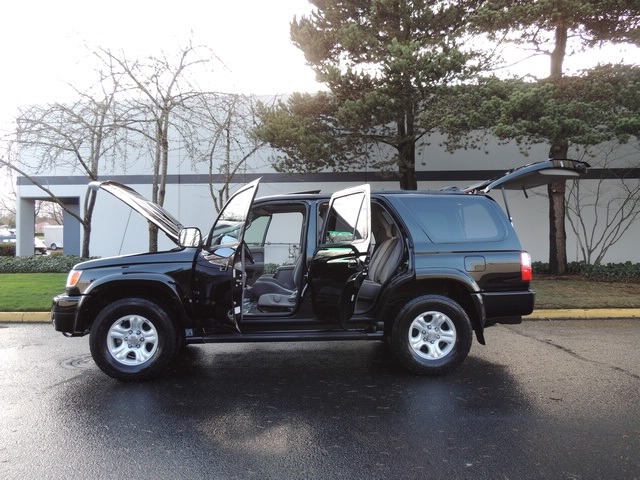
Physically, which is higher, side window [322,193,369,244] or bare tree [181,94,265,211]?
bare tree [181,94,265,211]

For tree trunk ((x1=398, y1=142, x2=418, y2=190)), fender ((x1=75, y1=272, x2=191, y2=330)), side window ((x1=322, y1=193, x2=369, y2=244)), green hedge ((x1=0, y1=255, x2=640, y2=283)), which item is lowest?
green hedge ((x1=0, y1=255, x2=640, y2=283))

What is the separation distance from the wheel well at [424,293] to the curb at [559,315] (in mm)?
3681

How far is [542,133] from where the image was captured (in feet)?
32.4

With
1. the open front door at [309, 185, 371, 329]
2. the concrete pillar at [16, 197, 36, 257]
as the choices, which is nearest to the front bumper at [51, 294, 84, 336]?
the open front door at [309, 185, 371, 329]

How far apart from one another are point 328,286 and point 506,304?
194 centimetres

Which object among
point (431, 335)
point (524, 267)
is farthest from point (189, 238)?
point (524, 267)

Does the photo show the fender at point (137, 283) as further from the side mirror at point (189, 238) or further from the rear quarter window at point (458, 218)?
the rear quarter window at point (458, 218)

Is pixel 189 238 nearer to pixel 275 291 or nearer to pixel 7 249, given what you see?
pixel 275 291

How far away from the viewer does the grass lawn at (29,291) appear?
27.6 feet

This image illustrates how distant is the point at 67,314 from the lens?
461 centimetres

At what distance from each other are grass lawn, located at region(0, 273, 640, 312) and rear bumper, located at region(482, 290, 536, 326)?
4.04m

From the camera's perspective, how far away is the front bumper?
4.60 metres

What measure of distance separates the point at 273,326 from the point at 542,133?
8008 millimetres

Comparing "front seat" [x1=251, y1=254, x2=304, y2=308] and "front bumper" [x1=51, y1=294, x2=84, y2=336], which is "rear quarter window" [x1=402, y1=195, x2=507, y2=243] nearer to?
"front seat" [x1=251, y1=254, x2=304, y2=308]
